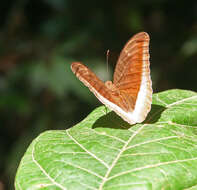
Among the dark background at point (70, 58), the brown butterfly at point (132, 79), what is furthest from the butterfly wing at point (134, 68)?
the dark background at point (70, 58)

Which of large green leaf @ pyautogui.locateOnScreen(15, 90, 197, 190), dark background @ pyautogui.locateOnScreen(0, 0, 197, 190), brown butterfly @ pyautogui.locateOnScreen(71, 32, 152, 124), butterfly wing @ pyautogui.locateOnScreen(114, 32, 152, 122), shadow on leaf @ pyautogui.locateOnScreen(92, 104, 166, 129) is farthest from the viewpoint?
dark background @ pyautogui.locateOnScreen(0, 0, 197, 190)

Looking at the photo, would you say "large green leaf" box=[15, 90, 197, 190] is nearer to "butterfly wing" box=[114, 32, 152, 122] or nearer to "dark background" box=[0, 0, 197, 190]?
"butterfly wing" box=[114, 32, 152, 122]

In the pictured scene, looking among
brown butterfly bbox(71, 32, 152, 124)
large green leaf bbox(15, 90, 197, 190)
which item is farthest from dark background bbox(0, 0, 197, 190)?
large green leaf bbox(15, 90, 197, 190)

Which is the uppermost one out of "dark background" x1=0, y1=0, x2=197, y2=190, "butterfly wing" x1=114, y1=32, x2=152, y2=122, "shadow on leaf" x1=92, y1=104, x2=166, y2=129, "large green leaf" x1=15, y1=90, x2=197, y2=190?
"butterfly wing" x1=114, y1=32, x2=152, y2=122

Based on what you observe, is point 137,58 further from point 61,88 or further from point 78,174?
point 61,88

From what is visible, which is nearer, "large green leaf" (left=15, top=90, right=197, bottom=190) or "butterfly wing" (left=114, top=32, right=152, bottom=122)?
"large green leaf" (left=15, top=90, right=197, bottom=190)

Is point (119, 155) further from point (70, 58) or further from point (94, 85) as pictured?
point (70, 58)

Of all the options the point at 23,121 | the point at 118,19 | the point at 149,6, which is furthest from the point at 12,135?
the point at 149,6

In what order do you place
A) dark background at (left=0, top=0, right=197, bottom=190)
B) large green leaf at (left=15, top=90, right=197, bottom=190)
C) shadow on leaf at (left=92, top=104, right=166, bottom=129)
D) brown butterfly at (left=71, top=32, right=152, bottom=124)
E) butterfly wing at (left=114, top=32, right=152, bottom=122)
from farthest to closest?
dark background at (left=0, top=0, right=197, bottom=190)
butterfly wing at (left=114, top=32, right=152, bottom=122)
brown butterfly at (left=71, top=32, right=152, bottom=124)
shadow on leaf at (left=92, top=104, right=166, bottom=129)
large green leaf at (left=15, top=90, right=197, bottom=190)
